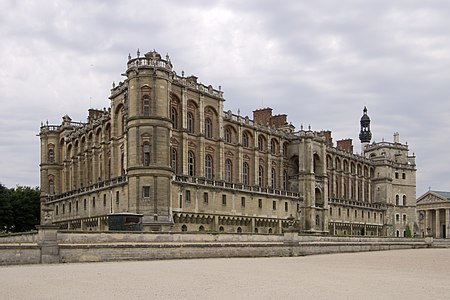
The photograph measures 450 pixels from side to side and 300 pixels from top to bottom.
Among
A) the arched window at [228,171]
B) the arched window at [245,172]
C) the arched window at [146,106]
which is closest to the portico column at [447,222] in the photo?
the arched window at [245,172]

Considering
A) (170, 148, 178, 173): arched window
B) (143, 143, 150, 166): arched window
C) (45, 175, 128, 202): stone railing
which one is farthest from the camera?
(170, 148, 178, 173): arched window

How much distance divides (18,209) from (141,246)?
48.6 m

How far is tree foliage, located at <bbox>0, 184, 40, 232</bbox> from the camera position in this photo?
265 feet

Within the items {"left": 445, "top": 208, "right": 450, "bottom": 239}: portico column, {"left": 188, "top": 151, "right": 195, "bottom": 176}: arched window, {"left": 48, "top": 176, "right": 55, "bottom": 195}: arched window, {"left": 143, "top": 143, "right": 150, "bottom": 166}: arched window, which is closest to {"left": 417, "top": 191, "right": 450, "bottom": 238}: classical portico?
{"left": 445, "top": 208, "right": 450, "bottom": 239}: portico column

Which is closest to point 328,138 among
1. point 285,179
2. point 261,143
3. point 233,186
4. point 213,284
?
point 285,179

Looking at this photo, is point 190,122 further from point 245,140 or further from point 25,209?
point 25,209

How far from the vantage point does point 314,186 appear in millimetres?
88500

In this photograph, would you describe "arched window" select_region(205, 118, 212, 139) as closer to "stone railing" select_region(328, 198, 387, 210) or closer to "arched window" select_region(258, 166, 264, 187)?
"arched window" select_region(258, 166, 264, 187)

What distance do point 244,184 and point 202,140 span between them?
8.67m

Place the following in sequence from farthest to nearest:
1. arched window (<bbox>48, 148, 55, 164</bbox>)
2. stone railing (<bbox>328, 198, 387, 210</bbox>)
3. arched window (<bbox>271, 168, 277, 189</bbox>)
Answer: stone railing (<bbox>328, 198, 387, 210</bbox>)
arched window (<bbox>48, 148, 55, 164</bbox>)
arched window (<bbox>271, 168, 277, 189</bbox>)

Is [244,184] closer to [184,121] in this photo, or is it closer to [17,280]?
[184,121]

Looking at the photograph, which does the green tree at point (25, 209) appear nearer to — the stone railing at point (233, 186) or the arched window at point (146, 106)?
the stone railing at point (233, 186)

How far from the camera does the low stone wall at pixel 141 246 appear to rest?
1491 inches

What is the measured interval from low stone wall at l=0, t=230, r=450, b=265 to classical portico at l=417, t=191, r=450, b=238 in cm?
8864
